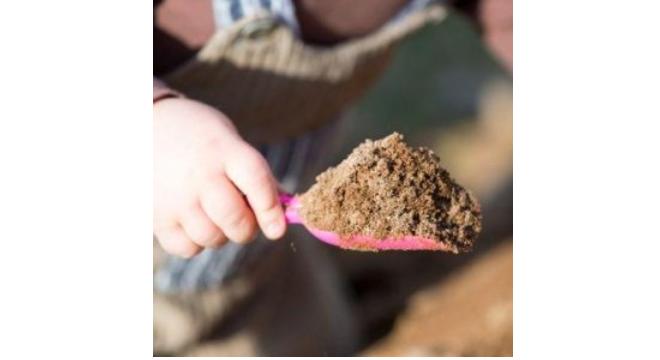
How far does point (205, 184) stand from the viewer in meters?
0.54

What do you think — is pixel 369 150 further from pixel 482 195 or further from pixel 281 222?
pixel 482 195

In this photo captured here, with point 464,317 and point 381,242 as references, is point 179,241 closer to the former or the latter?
point 381,242

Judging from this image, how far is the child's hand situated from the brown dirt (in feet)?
0.12

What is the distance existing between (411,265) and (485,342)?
32 cm

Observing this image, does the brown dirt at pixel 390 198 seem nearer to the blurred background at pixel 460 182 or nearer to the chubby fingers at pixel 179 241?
the chubby fingers at pixel 179 241

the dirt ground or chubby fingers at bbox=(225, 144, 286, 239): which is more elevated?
chubby fingers at bbox=(225, 144, 286, 239)

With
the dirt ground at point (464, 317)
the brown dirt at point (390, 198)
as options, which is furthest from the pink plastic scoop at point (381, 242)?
the dirt ground at point (464, 317)

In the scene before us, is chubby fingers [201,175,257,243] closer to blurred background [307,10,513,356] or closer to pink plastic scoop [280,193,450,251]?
pink plastic scoop [280,193,450,251]

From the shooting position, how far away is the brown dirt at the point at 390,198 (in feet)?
1.66

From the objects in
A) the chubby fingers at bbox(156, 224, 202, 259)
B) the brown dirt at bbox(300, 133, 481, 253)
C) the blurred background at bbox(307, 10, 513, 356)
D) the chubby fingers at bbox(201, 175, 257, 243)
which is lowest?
the blurred background at bbox(307, 10, 513, 356)

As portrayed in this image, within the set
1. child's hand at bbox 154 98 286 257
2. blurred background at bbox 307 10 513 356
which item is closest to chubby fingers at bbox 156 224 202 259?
child's hand at bbox 154 98 286 257

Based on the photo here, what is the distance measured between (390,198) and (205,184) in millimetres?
122

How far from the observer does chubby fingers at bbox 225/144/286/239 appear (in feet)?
1.73
